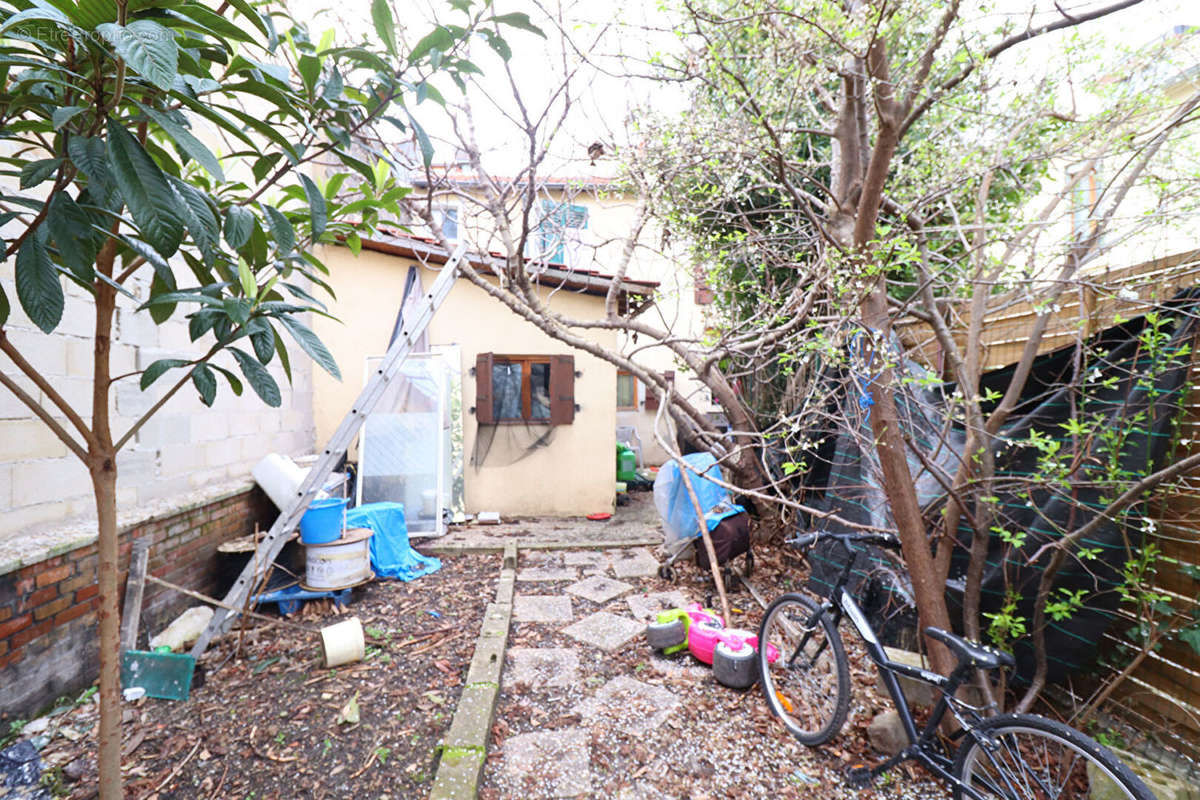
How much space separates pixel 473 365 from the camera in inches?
255

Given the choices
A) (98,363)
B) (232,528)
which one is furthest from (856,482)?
(232,528)

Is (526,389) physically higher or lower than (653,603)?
higher

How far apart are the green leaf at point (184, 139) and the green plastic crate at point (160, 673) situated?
2751 millimetres

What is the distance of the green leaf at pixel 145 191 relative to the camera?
3.67 feet

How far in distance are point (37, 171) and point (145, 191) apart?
391mm

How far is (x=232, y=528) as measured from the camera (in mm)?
A: 4172

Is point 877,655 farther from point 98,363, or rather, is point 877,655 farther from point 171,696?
point 171,696

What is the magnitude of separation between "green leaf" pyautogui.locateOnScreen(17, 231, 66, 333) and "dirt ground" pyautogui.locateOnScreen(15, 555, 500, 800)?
2044 mm

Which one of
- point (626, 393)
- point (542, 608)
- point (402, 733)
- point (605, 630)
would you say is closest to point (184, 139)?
point (402, 733)

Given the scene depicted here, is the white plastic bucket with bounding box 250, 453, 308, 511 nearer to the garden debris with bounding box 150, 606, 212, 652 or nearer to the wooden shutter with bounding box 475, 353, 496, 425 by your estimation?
the garden debris with bounding box 150, 606, 212, 652

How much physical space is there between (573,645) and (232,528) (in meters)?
2.93

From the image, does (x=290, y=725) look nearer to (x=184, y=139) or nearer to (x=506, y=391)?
(x=184, y=139)

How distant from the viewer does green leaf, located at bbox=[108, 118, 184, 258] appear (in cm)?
112

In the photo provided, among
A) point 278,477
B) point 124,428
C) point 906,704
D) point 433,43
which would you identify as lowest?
point 906,704
